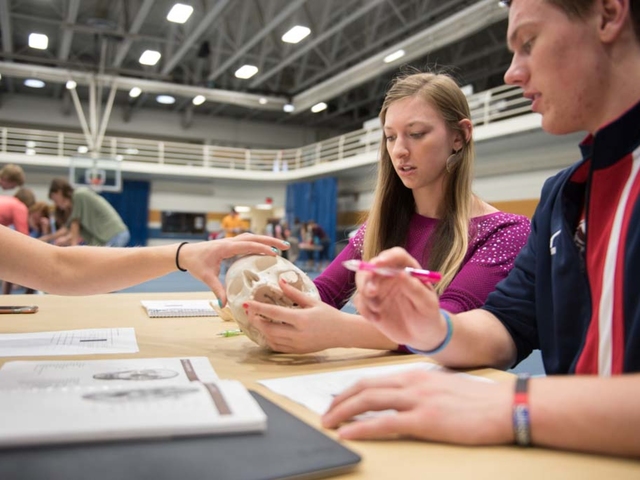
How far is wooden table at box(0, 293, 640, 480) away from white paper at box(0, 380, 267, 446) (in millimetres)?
130

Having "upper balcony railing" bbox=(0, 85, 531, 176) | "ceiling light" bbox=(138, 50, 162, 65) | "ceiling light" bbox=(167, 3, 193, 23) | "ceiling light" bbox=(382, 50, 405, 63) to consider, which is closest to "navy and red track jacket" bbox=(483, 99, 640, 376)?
"ceiling light" bbox=(167, 3, 193, 23)

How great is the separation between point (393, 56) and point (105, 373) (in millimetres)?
10775

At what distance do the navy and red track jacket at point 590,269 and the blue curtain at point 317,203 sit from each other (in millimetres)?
14117

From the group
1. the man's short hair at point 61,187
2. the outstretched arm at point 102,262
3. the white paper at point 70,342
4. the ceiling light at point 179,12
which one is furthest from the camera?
the ceiling light at point 179,12

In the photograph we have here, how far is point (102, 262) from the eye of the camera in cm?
132

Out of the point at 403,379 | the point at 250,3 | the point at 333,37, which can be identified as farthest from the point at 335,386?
the point at 333,37

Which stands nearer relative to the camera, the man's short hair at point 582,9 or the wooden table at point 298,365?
the wooden table at point 298,365

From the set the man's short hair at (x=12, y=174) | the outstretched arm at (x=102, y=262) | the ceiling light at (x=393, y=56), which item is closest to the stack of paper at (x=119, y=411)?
the outstretched arm at (x=102, y=262)

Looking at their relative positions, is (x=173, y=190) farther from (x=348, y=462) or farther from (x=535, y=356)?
(x=348, y=462)

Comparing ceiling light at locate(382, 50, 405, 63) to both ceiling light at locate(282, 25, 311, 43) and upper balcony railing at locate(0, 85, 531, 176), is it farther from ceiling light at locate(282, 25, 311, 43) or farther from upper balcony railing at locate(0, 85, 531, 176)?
upper balcony railing at locate(0, 85, 531, 176)

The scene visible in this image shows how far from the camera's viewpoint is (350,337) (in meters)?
1.15

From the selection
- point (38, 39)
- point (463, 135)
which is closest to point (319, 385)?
point (463, 135)

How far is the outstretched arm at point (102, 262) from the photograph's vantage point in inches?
49.6

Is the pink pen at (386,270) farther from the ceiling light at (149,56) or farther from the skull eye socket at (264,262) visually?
the ceiling light at (149,56)
